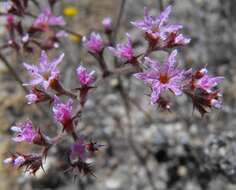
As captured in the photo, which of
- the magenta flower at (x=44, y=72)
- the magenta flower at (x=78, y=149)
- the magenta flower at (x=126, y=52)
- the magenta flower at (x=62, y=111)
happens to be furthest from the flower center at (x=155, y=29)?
the magenta flower at (x=78, y=149)

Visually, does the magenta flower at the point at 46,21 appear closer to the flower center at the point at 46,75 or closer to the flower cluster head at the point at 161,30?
the flower center at the point at 46,75

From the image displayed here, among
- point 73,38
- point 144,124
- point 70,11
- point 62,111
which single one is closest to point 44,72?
point 62,111

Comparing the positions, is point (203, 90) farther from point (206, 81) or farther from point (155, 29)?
point (155, 29)

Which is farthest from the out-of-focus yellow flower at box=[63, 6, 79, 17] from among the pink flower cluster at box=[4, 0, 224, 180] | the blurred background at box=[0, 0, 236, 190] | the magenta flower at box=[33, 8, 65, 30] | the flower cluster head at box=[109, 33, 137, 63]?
the flower cluster head at box=[109, 33, 137, 63]

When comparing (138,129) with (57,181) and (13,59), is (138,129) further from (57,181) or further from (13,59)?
(13,59)

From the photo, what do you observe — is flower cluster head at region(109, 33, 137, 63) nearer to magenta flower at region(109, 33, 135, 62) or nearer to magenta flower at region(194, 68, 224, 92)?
magenta flower at region(109, 33, 135, 62)

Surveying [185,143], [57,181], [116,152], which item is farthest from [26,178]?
[185,143]
